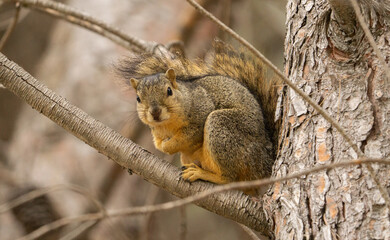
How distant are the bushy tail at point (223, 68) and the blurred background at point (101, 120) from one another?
0.85 meters

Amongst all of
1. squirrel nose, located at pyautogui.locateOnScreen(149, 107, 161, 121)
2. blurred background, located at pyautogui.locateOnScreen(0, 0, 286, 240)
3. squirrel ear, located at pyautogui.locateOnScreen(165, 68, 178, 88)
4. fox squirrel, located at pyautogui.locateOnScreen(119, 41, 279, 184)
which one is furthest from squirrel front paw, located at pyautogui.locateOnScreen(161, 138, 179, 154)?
blurred background, located at pyautogui.locateOnScreen(0, 0, 286, 240)

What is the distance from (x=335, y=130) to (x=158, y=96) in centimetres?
85

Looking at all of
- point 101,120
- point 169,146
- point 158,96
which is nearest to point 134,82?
point 158,96

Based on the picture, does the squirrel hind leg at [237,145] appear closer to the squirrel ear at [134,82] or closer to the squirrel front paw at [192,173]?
the squirrel front paw at [192,173]

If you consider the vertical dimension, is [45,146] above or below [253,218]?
above

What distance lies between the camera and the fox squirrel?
211 cm

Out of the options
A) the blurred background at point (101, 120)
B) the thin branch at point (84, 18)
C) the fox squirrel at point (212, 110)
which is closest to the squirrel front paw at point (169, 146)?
the fox squirrel at point (212, 110)

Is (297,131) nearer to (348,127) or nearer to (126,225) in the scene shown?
(348,127)

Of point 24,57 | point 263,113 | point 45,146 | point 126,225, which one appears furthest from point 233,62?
point 24,57

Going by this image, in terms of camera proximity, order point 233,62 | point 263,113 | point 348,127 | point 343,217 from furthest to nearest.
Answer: point 233,62
point 263,113
point 348,127
point 343,217

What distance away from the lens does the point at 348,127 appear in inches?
65.2

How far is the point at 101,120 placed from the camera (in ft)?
13.0

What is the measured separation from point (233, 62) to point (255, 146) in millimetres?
484

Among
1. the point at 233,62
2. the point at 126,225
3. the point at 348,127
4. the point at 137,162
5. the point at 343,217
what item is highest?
the point at 233,62
